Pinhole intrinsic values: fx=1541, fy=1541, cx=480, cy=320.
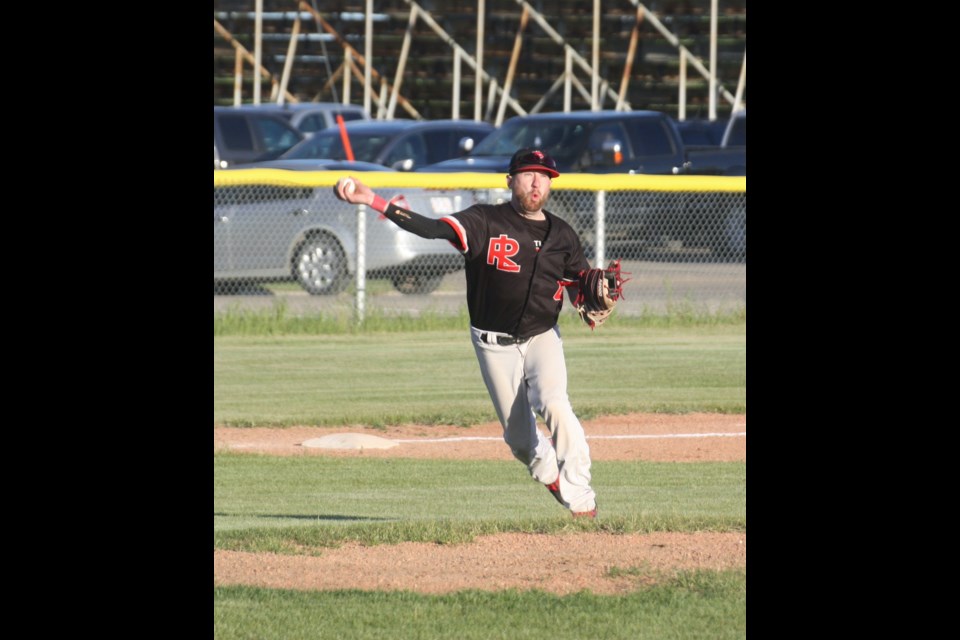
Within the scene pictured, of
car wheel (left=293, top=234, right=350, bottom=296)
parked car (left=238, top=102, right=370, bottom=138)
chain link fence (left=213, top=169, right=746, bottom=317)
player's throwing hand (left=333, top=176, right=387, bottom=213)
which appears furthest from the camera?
parked car (left=238, top=102, right=370, bottom=138)

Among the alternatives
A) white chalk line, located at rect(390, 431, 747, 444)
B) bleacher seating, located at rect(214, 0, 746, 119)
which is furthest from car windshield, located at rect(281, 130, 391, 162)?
bleacher seating, located at rect(214, 0, 746, 119)

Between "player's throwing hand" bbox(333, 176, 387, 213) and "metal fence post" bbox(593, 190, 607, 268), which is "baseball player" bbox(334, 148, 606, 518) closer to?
"player's throwing hand" bbox(333, 176, 387, 213)

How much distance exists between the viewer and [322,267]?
60.5ft

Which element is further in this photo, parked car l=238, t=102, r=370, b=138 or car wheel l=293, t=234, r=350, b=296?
parked car l=238, t=102, r=370, b=138

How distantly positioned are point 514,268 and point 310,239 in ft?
33.3

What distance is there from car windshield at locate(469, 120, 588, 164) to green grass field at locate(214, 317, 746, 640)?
4.07 meters

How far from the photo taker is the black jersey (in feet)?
27.9

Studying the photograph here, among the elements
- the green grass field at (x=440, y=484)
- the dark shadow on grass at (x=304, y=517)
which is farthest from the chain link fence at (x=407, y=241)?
the dark shadow on grass at (x=304, y=517)

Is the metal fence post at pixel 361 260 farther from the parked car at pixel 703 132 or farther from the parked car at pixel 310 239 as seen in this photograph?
the parked car at pixel 703 132

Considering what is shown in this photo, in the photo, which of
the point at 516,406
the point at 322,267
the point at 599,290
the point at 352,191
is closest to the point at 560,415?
the point at 516,406

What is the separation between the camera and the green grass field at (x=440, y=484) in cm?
671

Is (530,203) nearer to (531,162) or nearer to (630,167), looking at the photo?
→ (531,162)

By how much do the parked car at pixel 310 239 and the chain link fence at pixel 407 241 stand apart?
0.01 m
